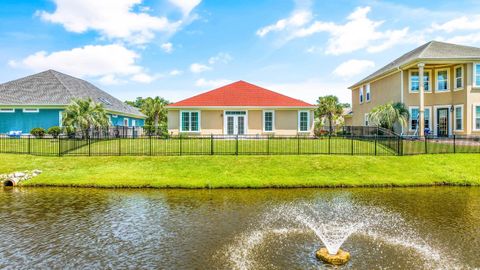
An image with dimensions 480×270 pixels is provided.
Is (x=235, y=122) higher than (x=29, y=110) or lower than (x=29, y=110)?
lower

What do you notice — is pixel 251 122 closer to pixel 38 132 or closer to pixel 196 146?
pixel 196 146

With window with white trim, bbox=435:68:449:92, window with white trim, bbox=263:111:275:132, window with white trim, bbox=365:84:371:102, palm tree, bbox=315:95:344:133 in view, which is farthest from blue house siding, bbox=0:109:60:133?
palm tree, bbox=315:95:344:133

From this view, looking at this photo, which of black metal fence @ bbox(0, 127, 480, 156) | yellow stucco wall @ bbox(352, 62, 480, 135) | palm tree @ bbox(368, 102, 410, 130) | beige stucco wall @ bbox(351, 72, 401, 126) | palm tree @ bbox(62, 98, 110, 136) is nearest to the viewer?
black metal fence @ bbox(0, 127, 480, 156)

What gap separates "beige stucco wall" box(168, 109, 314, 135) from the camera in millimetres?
30047

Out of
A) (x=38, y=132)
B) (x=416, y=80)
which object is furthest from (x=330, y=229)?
(x=38, y=132)

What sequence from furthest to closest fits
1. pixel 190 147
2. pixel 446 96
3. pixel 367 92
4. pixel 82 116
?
pixel 367 92 < pixel 446 96 < pixel 82 116 < pixel 190 147

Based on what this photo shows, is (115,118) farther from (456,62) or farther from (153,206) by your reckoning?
(456,62)

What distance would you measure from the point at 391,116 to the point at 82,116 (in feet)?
78.1

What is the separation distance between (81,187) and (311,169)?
11.6 m

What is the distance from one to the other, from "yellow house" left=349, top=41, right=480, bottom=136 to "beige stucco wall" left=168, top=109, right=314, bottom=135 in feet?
27.3

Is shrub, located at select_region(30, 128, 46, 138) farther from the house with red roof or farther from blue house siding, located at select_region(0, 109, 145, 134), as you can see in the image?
the house with red roof

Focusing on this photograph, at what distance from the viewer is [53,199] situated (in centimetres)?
1396

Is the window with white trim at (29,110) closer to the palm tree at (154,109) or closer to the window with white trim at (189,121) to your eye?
the window with white trim at (189,121)

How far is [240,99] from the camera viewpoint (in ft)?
101
